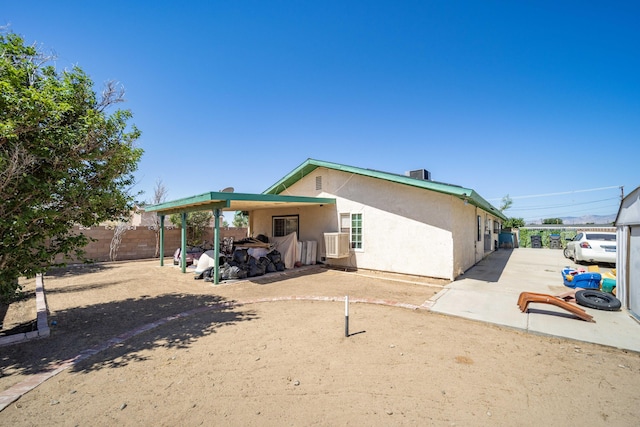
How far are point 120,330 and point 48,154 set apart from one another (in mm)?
3177

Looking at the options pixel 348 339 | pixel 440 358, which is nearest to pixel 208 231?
pixel 348 339

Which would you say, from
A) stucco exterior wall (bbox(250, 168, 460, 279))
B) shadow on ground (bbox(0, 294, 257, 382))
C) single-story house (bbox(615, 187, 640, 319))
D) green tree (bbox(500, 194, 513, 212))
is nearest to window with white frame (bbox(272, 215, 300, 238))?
stucco exterior wall (bbox(250, 168, 460, 279))

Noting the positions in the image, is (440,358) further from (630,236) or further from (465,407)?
(630,236)

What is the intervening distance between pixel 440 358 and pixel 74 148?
21.0ft

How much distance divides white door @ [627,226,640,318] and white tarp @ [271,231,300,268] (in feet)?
31.2

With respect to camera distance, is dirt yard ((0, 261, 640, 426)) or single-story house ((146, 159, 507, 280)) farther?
single-story house ((146, 159, 507, 280))

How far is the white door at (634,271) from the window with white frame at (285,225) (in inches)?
409

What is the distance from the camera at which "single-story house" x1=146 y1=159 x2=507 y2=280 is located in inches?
346

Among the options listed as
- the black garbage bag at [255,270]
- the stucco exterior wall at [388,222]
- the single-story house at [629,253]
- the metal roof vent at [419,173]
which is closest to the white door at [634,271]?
the single-story house at [629,253]

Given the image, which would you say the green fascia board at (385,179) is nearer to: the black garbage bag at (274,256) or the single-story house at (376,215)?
the single-story house at (376,215)

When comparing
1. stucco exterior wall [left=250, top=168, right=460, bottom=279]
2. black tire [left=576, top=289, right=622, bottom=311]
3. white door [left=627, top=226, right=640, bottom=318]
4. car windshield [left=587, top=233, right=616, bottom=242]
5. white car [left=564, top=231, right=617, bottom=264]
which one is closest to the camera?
white door [left=627, top=226, right=640, bottom=318]

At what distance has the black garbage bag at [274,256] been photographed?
10.8 meters

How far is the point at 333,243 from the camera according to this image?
10.6 metres

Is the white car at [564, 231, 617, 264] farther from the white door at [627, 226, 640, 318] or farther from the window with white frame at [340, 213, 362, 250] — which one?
the window with white frame at [340, 213, 362, 250]
